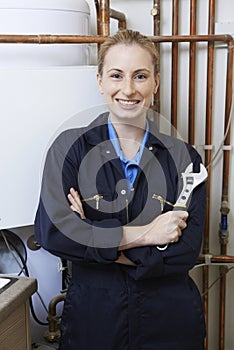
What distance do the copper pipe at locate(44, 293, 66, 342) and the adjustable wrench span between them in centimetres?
55

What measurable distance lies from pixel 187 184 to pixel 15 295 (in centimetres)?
53

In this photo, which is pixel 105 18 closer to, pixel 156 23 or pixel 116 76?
pixel 156 23

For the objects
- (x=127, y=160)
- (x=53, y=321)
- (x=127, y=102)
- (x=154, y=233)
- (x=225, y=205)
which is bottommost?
(x=53, y=321)

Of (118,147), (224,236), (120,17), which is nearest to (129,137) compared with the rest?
(118,147)

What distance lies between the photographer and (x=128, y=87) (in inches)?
46.7

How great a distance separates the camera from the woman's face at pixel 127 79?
1.20m

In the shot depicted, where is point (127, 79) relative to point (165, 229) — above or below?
above

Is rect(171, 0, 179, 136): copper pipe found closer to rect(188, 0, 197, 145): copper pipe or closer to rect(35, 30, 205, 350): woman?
rect(188, 0, 197, 145): copper pipe

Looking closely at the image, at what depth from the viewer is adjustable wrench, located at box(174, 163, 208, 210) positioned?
4.06 ft

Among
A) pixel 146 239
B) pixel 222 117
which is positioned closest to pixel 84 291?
pixel 146 239

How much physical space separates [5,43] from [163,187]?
596 mm

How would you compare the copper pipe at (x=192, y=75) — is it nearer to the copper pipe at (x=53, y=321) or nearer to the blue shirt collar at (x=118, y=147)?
the blue shirt collar at (x=118, y=147)

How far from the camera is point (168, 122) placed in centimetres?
171

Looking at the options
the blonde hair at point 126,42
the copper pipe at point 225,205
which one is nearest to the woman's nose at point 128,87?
the blonde hair at point 126,42
